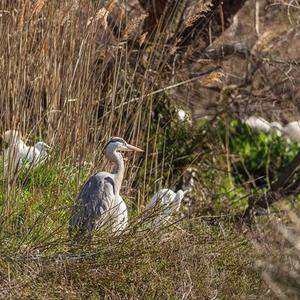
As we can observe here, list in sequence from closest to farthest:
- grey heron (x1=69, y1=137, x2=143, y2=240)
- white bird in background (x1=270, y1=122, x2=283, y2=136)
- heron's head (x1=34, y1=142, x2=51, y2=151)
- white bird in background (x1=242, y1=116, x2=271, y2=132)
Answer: grey heron (x1=69, y1=137, x2=143, y2=240), heron's head (x1=34, y1=142, x2=51, y2=151), white bird in background (x1=270, y1=122, x2=283, y2=136), white bird in background (x1=242, y1=116, x2=271, y2=132)

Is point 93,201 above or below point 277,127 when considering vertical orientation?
above

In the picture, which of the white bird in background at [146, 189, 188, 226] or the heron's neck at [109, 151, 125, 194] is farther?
the heron's neck at [109, 151, 125, 194]

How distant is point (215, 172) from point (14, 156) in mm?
3659

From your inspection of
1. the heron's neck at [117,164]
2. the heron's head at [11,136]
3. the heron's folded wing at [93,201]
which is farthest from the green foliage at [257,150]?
the heron's folded wing at [93,201]

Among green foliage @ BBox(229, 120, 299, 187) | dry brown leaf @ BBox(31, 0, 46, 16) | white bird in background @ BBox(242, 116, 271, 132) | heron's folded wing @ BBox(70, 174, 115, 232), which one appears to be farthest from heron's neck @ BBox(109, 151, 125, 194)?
white bird in background @ BBox(242, 116, 271, 132)

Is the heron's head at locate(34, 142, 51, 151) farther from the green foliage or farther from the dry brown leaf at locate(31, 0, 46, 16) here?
the green foliage

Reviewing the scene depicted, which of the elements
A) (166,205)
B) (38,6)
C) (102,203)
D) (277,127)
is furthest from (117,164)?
(277,127)

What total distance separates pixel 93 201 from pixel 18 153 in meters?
0.71

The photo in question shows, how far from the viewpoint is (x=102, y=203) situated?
638cm

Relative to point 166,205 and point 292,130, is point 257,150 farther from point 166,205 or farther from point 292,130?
point 166,205

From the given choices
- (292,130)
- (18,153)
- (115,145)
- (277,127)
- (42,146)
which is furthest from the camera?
(292,130)

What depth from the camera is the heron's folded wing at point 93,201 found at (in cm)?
614

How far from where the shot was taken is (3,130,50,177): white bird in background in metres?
6.31

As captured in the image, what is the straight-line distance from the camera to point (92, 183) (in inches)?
250
